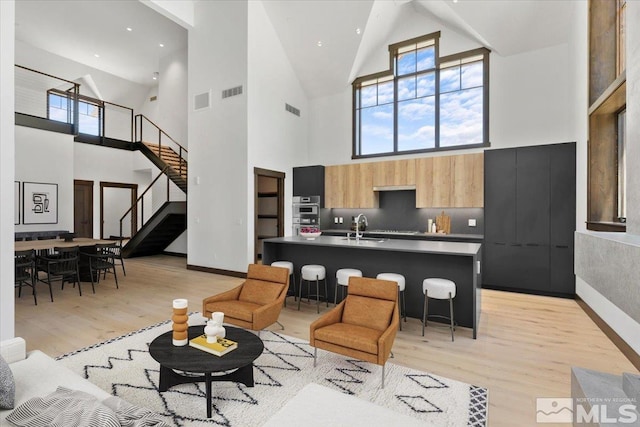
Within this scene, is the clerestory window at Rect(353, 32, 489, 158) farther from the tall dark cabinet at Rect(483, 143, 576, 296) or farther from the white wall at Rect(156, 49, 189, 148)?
the white wall at Rect(156, 49, 189, 148)

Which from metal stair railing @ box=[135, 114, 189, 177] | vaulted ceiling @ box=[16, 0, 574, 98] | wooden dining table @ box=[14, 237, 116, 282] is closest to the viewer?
wooden dining table @ box=[14, 237, 116, 282]

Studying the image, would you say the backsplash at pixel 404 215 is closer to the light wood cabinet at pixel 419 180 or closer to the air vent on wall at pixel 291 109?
the light wood cabinet at pixel 419 180

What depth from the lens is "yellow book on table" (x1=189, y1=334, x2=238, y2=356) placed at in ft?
7.77

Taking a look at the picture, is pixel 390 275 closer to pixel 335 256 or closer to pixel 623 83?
pixel 335 256

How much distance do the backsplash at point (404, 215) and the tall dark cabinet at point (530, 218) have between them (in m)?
0.70

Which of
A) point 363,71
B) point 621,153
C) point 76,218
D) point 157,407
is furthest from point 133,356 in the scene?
point 76,218

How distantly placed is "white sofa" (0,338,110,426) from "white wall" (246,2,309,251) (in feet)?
14.9

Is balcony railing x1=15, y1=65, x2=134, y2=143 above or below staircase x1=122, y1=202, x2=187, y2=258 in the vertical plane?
above

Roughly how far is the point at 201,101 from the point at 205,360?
22.1 feet

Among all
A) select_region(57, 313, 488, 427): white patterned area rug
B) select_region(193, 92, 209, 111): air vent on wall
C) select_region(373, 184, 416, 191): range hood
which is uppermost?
select_region(193, 92, 209, 111): air vent on wall

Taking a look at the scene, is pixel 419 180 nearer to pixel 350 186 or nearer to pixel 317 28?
pixel 350 186

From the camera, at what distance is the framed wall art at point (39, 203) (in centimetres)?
840

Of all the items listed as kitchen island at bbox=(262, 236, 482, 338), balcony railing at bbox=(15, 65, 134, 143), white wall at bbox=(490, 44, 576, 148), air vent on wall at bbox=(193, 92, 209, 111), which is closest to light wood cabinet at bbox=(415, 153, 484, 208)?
white wall at bbox=(490, 44, 576, 148)

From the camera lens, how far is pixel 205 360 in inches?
88.9
